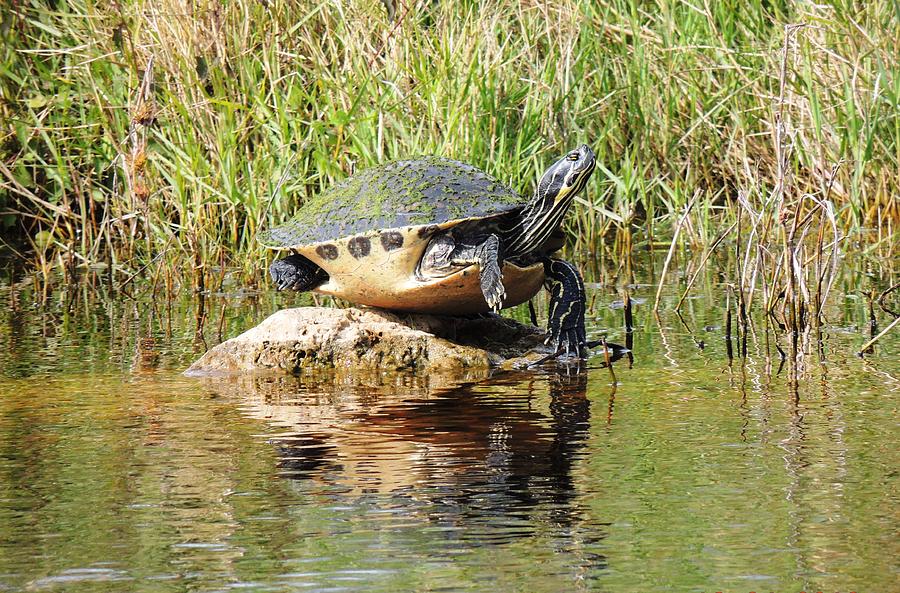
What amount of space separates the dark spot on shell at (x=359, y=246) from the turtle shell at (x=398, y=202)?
0.03 m

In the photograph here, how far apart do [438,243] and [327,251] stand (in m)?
0.44

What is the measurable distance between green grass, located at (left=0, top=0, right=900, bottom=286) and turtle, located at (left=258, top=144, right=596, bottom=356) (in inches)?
60.0

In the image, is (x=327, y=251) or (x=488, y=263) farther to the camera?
(x=327, y=251)

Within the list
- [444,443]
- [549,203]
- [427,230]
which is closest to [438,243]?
[427,230]

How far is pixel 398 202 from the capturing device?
5.21 m

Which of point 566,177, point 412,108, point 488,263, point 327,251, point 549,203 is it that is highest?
point 412,108

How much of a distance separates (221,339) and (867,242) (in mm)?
4177

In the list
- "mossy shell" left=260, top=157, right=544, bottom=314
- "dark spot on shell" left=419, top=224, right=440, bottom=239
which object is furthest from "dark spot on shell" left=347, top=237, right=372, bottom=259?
"dark spot on shell" left=419, top=224, right=440, bottom=239

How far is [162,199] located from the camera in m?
7.99

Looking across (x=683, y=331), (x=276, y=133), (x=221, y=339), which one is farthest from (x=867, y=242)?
(x=221, y=339)

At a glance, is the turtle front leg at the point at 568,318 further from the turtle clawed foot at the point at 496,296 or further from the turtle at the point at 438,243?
the turtle clawed foot at the point at 496,296

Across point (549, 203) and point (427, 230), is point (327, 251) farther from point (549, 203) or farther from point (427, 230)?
point (549, 203)

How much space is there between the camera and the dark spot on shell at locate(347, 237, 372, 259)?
5.12 metres

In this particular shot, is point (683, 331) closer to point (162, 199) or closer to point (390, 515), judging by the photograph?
point (390, 515)
